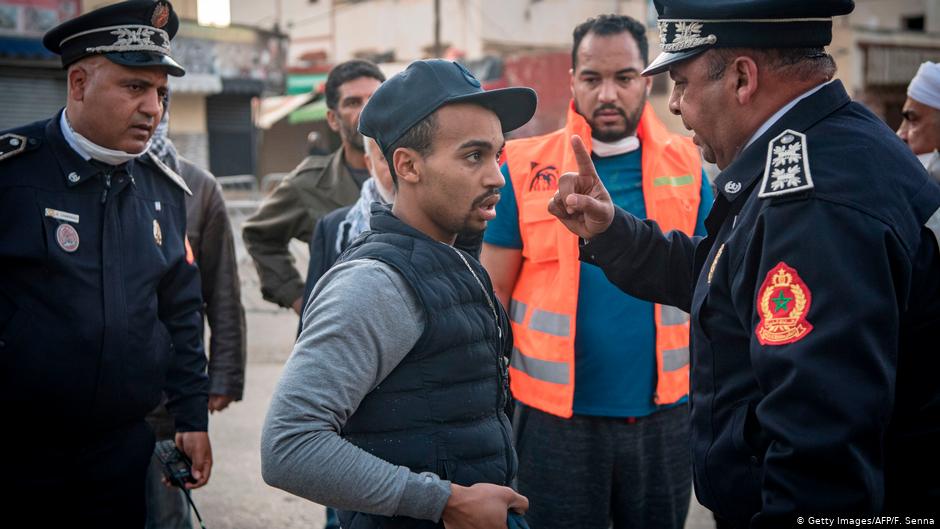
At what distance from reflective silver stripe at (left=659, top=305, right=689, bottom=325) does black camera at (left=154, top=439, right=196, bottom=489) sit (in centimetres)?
187

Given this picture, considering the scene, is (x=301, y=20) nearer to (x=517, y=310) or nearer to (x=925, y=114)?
(x=925, y=114)

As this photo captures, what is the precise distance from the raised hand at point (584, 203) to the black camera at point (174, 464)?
164cm

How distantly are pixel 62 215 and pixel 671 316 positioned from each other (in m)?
2.20

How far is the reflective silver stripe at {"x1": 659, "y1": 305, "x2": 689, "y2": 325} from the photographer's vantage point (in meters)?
3.28

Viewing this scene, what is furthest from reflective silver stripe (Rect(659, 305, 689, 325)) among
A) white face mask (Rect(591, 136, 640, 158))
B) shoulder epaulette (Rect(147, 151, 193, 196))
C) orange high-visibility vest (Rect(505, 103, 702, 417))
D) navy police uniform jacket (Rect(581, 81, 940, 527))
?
shoulder epaulette (Rect(147, 151, 193, 196))

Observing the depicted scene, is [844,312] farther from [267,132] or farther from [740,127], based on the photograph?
[267,132]

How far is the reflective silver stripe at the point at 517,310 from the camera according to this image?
3.42 metres

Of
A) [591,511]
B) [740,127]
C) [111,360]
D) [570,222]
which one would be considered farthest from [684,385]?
[111,360]

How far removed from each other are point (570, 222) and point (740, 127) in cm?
74

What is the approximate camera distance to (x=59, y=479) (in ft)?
8.70

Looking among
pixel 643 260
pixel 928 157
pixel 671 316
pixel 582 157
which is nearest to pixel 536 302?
pixel 671 316

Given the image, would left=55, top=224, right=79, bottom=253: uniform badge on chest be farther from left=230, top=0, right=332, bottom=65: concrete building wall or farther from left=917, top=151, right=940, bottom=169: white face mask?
left=230, top=0, right=332, bottom=65: concrete building wall

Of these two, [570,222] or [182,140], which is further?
[182,140]

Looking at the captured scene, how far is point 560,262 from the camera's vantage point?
10.8 ft
